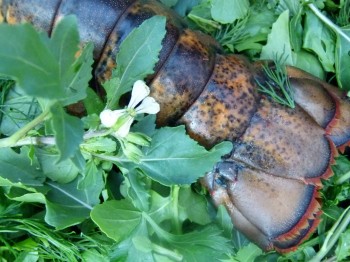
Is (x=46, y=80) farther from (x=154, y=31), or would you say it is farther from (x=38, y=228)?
(x=38, y=228)

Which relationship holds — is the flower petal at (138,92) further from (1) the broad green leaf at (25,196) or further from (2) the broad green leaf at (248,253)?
(2) the broad green leaf at (248,253)

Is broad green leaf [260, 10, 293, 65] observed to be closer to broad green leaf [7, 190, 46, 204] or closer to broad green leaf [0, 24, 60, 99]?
broad green leaf [7, 190, 46, 204]

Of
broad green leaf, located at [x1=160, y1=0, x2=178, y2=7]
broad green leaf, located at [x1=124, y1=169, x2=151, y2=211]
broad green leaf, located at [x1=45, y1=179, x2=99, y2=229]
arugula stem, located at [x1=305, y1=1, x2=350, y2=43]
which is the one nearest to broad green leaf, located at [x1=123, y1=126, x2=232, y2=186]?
broad green leaf, located at [x1=124, y1=169, x2=151, y2=211]

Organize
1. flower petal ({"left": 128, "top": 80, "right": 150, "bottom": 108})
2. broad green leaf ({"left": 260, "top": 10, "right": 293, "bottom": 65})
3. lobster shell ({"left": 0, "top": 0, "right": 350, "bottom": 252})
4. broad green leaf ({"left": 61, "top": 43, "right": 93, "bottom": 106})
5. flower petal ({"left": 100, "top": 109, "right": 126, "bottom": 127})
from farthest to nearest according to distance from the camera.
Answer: broad green leaf ({"left": 260, "top": 10, "right": 293, "bottom": 65})
lobster shell ({"left": 0, "top": 0, "right": 350, "bottom": 252})
flower petal ({"left": 128, "top": 80, "right": 150, "bottom": 108})
flower petal ({"left": 100, "top": 109, "right": 126, "bottom": 127})
broad green leaf ({"left": 61, "top": 43, "right": 93, "bottom": 106})

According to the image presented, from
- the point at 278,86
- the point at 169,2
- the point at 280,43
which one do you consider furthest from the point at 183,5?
the point at 278,86

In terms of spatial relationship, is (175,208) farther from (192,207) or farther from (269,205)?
(269,205)

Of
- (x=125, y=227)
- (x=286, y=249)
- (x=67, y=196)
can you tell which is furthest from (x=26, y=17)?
(x=286, y=249)

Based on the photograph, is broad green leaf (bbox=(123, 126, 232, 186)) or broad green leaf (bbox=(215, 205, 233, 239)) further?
broad green leaf (bbox=(215, 205, 233, 239))
